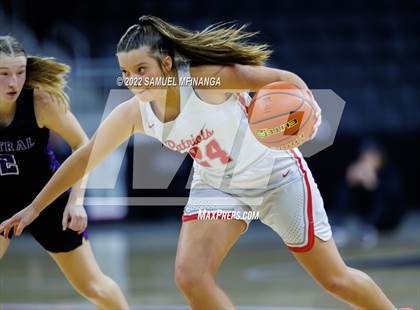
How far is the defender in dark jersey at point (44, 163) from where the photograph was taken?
529 cm

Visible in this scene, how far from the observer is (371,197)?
14.7 m

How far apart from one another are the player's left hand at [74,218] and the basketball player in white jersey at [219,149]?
330 mm

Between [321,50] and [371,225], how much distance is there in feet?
18.4

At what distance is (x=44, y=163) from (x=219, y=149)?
4.39ft

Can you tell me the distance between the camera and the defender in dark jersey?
5.29 metres

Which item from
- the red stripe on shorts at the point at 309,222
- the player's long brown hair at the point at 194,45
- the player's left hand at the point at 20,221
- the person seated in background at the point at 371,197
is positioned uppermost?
the player's long brown hair at the point at 194,45

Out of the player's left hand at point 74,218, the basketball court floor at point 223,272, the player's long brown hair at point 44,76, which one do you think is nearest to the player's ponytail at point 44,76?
the player's long brown hair at point 44,76

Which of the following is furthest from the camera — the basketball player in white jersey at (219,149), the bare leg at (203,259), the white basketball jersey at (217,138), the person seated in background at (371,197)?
the person seated in background at (371,197)

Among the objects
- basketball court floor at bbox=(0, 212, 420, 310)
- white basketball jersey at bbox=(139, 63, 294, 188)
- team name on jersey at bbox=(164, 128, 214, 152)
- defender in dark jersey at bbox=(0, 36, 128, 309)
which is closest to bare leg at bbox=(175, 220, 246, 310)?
white basketball jersey at bbox=(139, 63, 294, 188)

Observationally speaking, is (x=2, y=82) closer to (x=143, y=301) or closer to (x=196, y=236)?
(x=196, y=236)

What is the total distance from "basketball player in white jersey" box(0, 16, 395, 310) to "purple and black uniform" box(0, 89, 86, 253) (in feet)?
1.92

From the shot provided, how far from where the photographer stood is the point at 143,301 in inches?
320

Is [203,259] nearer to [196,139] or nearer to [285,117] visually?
[196,139]

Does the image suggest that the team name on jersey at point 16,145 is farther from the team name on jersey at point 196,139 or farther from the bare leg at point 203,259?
the bare leg at point 203,259
